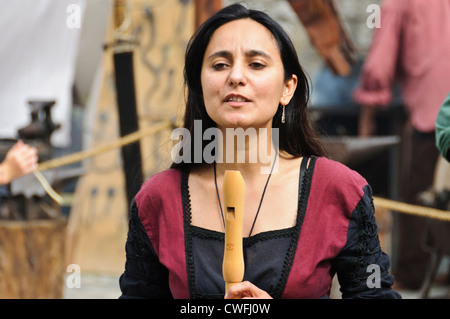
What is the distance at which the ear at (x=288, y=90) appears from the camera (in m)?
1.88

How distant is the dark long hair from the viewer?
6.05ft

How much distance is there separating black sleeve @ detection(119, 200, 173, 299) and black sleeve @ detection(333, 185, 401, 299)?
491mm

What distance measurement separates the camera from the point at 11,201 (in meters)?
3.74

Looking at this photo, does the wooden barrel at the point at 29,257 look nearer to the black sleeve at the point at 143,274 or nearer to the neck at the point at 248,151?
the black sleeve at the point at 143,274

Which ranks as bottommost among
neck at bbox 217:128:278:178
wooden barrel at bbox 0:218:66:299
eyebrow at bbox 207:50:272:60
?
wooden barrel at bbox 0:218:66:299

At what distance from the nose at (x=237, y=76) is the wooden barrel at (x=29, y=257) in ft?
7.65

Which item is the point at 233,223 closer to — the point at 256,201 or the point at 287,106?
the point at 256,201

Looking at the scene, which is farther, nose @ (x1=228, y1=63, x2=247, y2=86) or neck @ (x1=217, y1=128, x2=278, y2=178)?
neck @ (x1=217, y1=128, x2=278, y2=178)

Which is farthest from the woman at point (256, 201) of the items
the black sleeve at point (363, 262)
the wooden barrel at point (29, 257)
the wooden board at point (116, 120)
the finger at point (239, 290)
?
the wooden board at point (116, 120)

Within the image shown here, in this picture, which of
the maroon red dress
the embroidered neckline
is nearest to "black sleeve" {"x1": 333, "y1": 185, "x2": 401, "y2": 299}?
the maroon red dress

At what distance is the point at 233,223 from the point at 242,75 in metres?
0.41

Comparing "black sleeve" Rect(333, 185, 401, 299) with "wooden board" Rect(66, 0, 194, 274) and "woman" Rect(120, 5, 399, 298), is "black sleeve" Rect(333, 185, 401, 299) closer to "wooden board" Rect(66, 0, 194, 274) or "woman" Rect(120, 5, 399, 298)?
"woman" Rect(120, 5, 399, 298)

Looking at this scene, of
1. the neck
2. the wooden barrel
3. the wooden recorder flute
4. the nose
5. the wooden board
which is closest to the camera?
the wooden recorder flute

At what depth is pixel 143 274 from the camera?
1.88 meters
